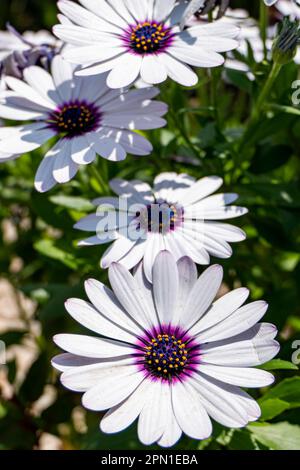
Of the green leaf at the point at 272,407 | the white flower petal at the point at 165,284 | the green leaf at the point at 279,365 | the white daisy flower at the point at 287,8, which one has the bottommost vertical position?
the green leaf at the point at 272,407

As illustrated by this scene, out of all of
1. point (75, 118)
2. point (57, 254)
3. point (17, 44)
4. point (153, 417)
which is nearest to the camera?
point (153, 417)

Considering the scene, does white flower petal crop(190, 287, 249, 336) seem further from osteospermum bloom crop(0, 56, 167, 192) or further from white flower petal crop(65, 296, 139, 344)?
osteospermum bloom crop(0, 56, 167, 192)

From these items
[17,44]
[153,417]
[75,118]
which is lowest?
[153,417]

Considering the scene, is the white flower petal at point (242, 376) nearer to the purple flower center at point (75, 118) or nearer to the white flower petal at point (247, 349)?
the white flower petal at point (247, 349)

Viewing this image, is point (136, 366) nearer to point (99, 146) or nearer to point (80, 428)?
point (99, 146)

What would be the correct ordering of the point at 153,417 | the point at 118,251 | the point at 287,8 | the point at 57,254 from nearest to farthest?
the point at 153,417 → the point at 118,251 → the point at 57,254 → the point at 287,8

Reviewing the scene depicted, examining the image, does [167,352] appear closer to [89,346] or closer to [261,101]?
[89,346]

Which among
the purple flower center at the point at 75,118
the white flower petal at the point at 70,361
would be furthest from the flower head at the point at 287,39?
the white flower petal at the point at 70,361

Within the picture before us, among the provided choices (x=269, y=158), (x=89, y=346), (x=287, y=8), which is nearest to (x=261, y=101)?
(x=269, y=158)
